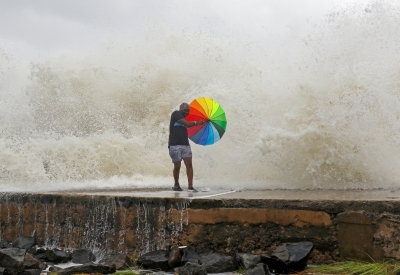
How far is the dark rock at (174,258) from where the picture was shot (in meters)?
4.29

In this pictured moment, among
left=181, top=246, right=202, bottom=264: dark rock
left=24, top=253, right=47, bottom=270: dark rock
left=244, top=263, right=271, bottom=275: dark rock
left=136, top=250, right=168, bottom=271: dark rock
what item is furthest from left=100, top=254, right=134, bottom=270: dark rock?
left=244, top=263, right=271, bottom=275: dark rock

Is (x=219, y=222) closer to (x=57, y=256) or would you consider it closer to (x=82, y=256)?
(x=82, y=256)

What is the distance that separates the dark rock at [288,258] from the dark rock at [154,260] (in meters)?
0.89

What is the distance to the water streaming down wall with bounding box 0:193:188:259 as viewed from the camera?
186 inches

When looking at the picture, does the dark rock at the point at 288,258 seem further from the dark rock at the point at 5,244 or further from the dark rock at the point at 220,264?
the dark rock at the point at 5,244

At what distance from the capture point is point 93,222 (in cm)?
507

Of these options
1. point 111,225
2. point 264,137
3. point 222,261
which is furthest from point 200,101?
point 222,261

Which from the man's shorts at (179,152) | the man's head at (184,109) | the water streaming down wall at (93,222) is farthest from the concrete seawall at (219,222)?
the man's head at (184,109)

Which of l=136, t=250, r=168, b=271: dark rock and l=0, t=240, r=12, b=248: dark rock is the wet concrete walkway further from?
l=0, t=240, r=12, b=248: dark rock

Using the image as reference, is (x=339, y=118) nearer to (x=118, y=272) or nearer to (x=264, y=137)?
(x=264, y=137)

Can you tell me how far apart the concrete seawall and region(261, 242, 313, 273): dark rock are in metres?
0.22

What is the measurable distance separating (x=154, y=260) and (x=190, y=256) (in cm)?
33

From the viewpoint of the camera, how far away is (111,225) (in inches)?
195

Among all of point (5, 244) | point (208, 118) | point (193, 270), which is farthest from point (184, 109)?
point (193, 270)
